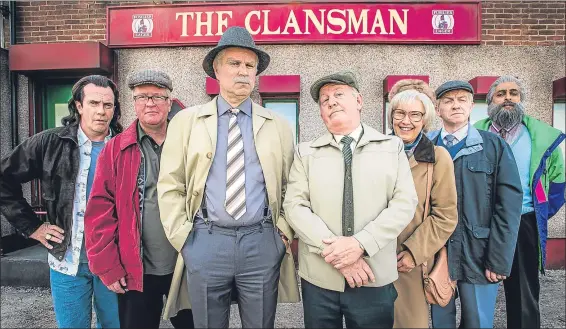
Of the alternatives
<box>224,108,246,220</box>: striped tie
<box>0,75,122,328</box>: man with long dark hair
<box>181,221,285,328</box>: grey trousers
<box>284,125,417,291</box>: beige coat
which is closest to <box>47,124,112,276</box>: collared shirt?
<box>0,75,122,328</box>: man with long dark hair

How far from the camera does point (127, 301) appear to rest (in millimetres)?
2445

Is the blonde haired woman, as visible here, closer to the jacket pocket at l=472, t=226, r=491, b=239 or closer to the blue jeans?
the jacket pocket at l=472, t=226, r=491, b=239

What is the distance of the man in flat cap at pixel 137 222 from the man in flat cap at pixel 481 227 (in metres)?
1.87

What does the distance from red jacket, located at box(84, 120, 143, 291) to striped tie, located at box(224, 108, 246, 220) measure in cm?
65

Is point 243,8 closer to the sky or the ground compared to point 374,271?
closer to the sky

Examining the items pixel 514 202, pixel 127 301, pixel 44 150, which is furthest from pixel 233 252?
pixel 514 202

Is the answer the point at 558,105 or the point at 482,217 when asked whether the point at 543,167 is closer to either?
the point at 482,217

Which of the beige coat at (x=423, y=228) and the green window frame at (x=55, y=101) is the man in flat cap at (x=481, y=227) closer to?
the beige coat at (x=423, y=228)

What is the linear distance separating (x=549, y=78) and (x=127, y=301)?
21.1 ft

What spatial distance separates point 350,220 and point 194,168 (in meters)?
1.01

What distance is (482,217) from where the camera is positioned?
2436mm

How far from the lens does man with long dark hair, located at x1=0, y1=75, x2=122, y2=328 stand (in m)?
2.58

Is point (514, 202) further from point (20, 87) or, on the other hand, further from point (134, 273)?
point (20, 87)

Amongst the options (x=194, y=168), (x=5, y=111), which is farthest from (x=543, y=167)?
(x=5, y=111)
